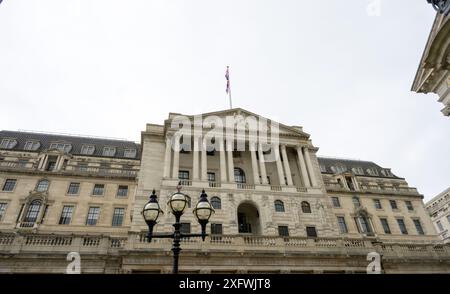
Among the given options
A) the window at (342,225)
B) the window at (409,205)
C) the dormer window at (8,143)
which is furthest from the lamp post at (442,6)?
the dormer window at (8,143)

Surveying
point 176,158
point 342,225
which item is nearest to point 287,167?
point 176,158

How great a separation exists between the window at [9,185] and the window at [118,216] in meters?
14.4

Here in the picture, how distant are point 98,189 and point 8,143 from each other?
20.0 m

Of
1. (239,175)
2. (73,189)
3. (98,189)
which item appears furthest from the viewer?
(98,189)

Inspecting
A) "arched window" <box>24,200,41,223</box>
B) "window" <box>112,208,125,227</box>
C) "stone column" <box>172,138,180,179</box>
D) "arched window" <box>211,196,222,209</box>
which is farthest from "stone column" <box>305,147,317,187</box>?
"arched window" <box>24,200,41,223</box>

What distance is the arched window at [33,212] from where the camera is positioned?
109 feet

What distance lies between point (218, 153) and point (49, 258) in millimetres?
21424

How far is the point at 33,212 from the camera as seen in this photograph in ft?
111

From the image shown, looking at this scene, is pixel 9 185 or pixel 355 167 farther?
pixel 355 167

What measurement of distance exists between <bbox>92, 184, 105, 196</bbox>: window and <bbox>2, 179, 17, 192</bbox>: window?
34.4 ft

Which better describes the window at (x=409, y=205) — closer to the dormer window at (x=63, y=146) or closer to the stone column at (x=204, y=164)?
the stone column at (x=204, y=164)

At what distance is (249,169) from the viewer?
34.4 meters

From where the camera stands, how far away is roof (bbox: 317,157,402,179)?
52.5m

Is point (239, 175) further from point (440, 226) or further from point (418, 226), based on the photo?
point (440, 226)
